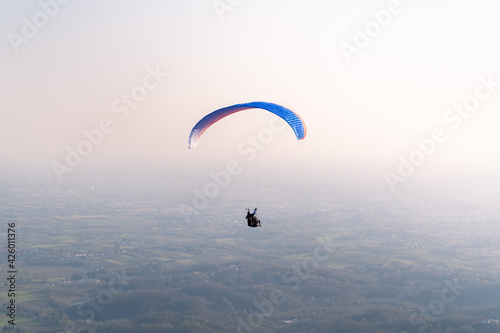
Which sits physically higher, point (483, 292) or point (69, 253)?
point (69, 253)

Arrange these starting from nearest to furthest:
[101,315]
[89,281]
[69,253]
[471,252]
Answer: [101,315] → [89,281] → [69,253] → [471,252]

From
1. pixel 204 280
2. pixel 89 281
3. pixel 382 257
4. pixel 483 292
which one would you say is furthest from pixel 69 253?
pixel 483 292

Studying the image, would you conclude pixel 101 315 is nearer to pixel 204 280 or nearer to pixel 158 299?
pixel 158 299

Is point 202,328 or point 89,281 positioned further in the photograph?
point 89,281

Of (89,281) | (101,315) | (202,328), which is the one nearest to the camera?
(202,328)

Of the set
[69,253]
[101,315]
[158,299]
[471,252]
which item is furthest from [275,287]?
[471,252]

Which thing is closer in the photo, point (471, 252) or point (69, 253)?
point (69, 253)

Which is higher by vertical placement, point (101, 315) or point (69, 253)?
point (69, 253)

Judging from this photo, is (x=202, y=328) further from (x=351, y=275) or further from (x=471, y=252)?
(x=471, y=252)

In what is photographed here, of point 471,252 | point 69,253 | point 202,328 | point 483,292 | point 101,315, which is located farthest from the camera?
point 471,252
